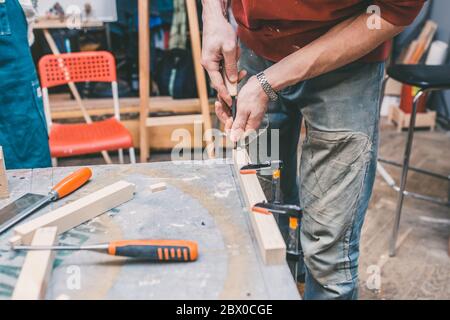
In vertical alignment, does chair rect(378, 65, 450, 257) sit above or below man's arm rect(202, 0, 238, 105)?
below

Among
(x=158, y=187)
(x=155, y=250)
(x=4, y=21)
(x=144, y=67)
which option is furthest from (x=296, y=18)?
(x=144, y=67)

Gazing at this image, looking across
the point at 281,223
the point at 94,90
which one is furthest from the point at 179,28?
the point at 281,223

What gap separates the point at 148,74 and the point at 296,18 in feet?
5.94

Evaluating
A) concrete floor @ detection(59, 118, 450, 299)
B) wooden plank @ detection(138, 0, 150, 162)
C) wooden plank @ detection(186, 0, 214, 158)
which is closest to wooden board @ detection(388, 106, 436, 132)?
concrete floor @ detection(59, 118, 450, 299)

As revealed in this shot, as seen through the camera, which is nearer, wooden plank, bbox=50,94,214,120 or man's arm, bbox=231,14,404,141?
man's arm, bbox=231,14,404,141

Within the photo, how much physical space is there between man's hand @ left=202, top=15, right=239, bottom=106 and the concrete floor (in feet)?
3.64

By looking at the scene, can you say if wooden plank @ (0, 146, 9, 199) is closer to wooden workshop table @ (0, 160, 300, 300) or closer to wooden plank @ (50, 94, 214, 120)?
wooden workshop table @ (0, 160, 300, 300)

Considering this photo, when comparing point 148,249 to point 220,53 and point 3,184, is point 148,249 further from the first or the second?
point 220,53

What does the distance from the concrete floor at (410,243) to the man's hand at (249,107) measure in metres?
1.07

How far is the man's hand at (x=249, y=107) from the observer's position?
1.05 metres

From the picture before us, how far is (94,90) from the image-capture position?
326 centimetres

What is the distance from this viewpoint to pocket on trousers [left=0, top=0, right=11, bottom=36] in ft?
5.34

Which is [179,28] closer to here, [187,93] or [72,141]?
[187,93]

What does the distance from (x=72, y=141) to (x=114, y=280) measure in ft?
5.17
